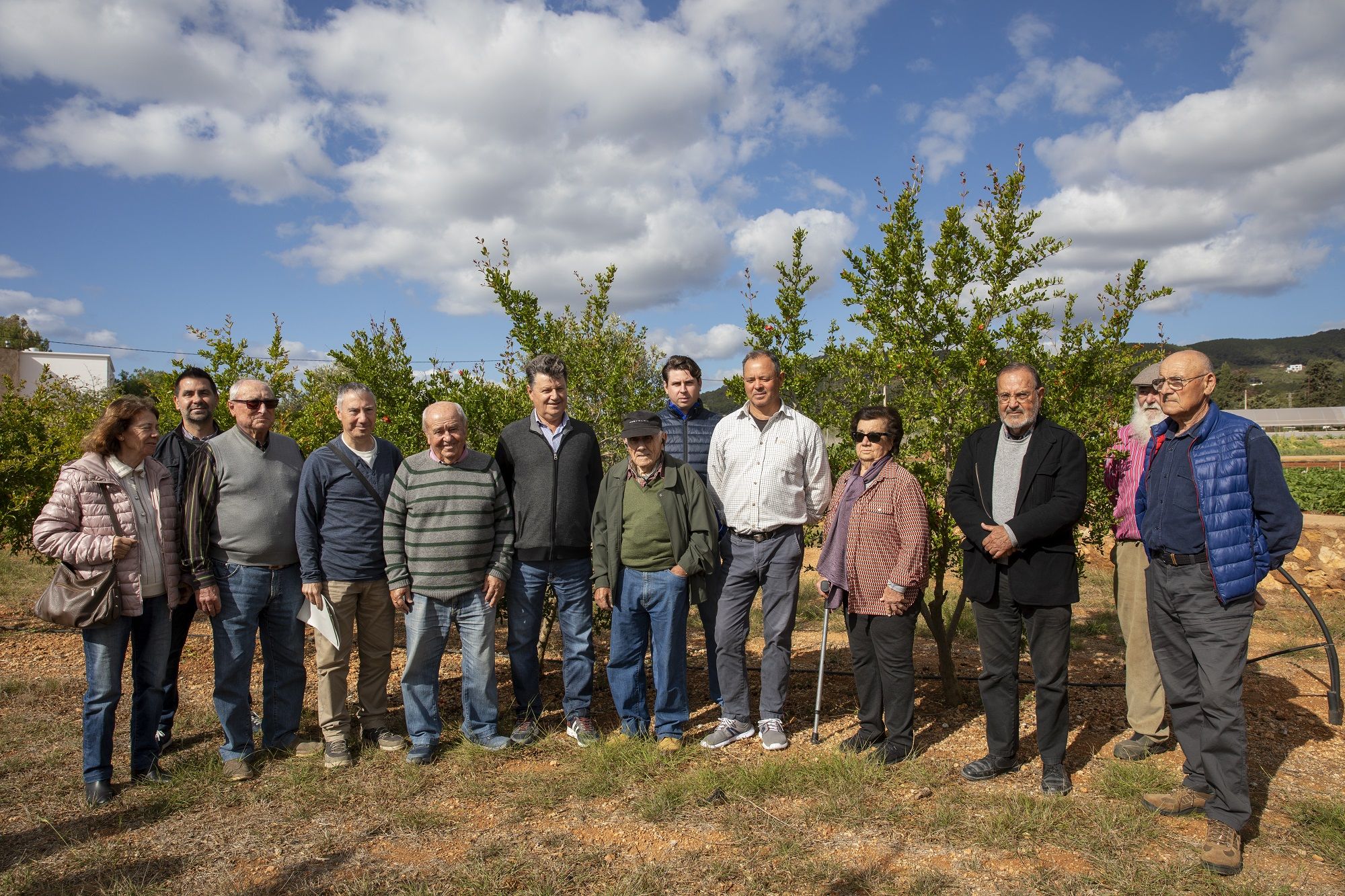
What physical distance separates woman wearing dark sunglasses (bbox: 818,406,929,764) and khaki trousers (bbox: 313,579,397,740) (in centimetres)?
268

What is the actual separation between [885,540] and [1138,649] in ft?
6.00

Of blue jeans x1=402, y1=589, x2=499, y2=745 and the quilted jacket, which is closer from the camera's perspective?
the quilted jacket

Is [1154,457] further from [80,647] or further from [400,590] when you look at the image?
[80,647]

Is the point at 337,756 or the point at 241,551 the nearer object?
the point at 241,551

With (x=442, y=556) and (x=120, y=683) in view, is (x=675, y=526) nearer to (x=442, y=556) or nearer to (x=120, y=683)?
(x=442, y=556)

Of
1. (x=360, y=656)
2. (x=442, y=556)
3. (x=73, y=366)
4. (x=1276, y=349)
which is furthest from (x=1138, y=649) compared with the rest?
(x=1276, y=349)

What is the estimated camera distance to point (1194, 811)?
3.78m

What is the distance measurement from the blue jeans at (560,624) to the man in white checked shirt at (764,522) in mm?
833

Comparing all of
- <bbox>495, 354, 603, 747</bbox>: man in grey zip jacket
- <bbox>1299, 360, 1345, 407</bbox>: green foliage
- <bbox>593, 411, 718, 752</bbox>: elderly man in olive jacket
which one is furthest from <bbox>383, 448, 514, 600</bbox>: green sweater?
<bbox>1299, 360, 1345, 407</bbox>: green foliage

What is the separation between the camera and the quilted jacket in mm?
4031

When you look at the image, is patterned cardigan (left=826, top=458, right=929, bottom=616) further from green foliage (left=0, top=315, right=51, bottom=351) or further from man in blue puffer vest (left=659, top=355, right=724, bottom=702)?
green foliage (left=0, top=315, right=51, bottom=351)

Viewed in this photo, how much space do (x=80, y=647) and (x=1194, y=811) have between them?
9319 millimetres

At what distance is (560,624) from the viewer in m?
4.90

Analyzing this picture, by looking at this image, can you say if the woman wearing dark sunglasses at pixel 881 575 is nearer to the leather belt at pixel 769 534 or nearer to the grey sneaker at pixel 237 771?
the leather belt at pixel 769 534
